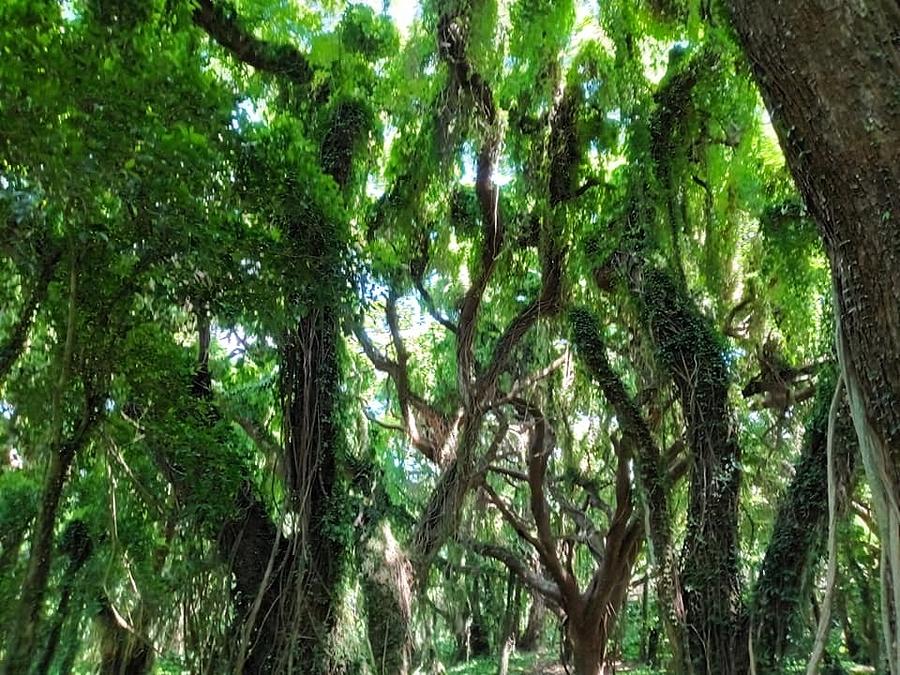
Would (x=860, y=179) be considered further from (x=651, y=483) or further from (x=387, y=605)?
(x=387, y=605)

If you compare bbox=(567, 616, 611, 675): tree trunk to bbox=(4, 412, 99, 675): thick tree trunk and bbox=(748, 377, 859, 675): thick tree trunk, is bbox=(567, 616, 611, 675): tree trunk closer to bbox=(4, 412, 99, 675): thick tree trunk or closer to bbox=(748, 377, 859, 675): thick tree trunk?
bbox=(748, 377, 859, 675): thick tree trunk

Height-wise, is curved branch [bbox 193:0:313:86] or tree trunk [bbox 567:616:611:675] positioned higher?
curved branch [bbox 193:0:313:86]

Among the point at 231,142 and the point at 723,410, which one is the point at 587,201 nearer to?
the point at 723,410

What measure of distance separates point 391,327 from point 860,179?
489 cm

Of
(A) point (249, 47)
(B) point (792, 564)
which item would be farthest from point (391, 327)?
(B) point (792, 564)

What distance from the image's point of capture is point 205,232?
2.55 meters

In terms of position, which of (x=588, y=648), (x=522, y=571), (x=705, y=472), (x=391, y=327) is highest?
(x=391, y=327)

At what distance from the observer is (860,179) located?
51.5 inches

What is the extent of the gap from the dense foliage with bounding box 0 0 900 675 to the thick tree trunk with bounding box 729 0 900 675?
0.11 ft

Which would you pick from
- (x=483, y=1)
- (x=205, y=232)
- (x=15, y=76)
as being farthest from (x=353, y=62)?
(x=15, y=76)

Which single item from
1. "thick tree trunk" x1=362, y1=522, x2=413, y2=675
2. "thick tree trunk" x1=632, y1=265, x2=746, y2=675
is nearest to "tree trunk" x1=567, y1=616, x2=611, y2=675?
"thick tree trunk" x1=362, y1=522, x2=413, y2=675

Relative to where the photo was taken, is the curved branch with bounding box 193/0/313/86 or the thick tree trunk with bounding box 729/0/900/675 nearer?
the thick tree trunk with bounding box 729/0/900/675

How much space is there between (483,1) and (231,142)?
2.46 metres

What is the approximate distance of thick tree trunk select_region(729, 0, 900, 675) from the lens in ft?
4.17
